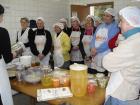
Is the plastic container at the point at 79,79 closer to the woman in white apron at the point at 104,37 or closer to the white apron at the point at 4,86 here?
the white apron at the point at 4,86

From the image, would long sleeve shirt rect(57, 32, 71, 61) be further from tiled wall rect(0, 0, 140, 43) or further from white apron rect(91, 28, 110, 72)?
tiled wall rect(0, 0, 140, 43)

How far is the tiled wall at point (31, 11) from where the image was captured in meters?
4.04

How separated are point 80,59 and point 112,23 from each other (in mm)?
1071

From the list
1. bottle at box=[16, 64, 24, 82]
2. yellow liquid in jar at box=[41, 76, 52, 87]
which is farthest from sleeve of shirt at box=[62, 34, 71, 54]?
yellow liquid in jar at box=[41, 76, 52, 87]

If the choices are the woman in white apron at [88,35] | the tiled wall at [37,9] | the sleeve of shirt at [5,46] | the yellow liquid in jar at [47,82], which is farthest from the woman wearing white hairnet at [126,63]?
the tiled wall at [37,9]

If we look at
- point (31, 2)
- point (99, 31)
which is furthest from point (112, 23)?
point (31, 2)

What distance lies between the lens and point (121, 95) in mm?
1414

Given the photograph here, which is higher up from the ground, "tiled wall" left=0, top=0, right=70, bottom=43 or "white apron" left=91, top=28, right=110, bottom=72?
"tiled wall" left=0, top=0, right=70, bottom=43

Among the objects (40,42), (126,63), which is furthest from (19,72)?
(40,42)

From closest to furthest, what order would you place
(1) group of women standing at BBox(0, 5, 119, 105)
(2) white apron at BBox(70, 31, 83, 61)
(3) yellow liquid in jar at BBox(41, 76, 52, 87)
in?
(3) yellow liquid in jar at BBox(41, 76, 52, 87), (1) group of women standing at BBox(0, 5, 119, 105), (2) white apron at BBox(70, 31, 83, 61)

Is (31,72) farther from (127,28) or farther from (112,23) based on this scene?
(112,23)

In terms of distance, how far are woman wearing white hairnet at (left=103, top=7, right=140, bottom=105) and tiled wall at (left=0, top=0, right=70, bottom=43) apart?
311 cm

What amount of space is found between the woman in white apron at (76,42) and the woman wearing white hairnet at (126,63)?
2.13m

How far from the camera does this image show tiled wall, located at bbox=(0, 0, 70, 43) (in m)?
4.04
